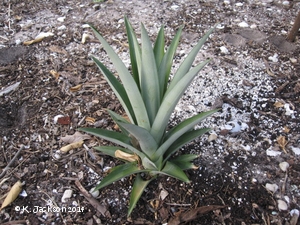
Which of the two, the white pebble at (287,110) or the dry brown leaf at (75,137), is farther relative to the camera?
the white pebble at (287,110)

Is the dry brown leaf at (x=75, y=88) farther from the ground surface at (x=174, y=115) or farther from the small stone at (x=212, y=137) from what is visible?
the small stone at (x=212, y=137)

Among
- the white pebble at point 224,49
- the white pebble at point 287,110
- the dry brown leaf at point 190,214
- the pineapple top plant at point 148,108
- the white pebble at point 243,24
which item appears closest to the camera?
the pineapple top plant at point 148,108

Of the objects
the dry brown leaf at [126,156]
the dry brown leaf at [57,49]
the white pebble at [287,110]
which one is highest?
the dry brown leaf at [57,49]

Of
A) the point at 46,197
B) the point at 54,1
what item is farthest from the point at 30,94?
the point at 54,1

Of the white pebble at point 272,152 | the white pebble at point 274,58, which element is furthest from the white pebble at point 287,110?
the white pebble at point 274,58

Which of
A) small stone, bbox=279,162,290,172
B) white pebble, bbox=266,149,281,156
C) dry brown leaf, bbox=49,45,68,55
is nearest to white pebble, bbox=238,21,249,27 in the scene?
white pebble, bbox=266,149,281,156

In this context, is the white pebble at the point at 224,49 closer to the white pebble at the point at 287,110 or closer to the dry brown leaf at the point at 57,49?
the white pebble at the point at 287,110

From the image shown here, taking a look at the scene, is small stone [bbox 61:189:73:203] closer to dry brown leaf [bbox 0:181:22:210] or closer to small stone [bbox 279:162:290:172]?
dry brown leaf [bbox 0:181:22:210]

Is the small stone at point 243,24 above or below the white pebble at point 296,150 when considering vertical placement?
above

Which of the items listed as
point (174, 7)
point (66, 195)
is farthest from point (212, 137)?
point (174, 7)

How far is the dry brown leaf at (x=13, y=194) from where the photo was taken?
1.89 m

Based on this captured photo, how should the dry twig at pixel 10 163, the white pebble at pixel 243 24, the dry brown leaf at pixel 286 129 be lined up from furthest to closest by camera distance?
the white pebble at pixel 243 24
the dry brown leaf at pixel 286 129
the dry twig at pixel 10 163

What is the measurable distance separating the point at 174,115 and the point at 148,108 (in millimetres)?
802

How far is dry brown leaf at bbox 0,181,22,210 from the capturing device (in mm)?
1888
